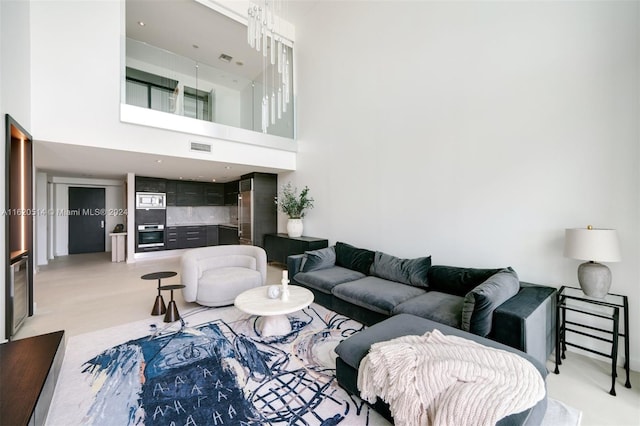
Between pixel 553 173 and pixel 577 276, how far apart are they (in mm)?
1019

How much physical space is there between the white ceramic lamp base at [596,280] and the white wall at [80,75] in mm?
Answer: 5503

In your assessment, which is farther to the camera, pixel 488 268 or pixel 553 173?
pixel 488 268

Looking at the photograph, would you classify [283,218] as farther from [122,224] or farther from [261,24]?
[122,224]

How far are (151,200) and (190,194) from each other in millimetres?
1062

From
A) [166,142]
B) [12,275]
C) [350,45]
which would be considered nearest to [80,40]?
[166,142]

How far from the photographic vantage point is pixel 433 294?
116 inches

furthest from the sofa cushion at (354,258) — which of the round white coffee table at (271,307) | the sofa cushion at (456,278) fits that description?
the round white coffee table at (271,307)

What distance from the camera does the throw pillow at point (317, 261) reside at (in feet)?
13.0

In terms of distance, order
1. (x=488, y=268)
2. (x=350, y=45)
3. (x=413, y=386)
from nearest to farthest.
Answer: (x=413, y=386) → (x=488, y=268) → (x=350, y=45)

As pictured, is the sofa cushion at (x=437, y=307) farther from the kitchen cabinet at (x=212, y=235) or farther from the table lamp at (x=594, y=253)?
the kitchen cabinet at (x=212, y=235)

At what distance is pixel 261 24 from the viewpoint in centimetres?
319

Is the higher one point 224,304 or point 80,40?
point 80,40

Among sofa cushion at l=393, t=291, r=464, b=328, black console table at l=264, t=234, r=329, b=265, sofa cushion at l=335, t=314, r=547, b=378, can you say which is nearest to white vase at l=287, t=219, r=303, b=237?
black console table at l=264, t=234, r=329, b=265

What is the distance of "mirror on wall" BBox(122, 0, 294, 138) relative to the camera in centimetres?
428
